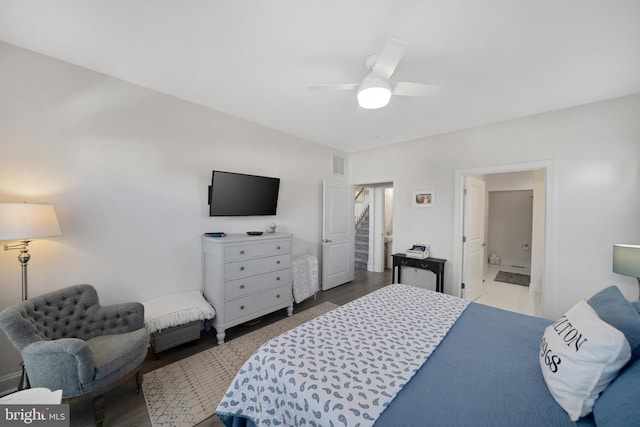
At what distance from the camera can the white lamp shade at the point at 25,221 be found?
1.57 m

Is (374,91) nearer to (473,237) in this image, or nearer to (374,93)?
(374,93)

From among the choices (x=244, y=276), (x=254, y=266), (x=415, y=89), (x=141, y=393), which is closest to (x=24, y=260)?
(x=141, y=393)

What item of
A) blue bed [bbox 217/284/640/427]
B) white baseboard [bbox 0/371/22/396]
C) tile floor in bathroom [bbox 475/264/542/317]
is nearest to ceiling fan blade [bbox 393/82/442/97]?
blue bed [bbox 217/284/640/427]

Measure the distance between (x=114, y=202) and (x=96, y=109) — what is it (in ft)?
2.88

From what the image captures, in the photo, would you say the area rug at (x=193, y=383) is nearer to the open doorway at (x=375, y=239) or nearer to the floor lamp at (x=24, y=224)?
the floor lamp at (x=24, y=224)

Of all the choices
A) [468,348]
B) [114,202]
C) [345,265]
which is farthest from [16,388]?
[345,265]

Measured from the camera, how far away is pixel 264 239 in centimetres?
294

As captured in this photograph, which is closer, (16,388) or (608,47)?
(608,47)

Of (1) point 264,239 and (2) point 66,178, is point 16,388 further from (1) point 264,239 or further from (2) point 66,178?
(1) point 264,239

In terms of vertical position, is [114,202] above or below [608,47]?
below

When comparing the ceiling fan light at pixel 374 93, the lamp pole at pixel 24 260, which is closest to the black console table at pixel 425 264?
the ceiling fan light at pixel 374 93

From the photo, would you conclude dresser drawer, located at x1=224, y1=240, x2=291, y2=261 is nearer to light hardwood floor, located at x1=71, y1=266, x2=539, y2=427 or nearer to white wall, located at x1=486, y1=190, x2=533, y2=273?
light hardwood floor, located at x1=71, y1=266, x2=539, y2=427

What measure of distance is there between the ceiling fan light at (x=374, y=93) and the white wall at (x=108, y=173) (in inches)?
80.4

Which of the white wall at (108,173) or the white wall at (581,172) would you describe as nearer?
the white wall at (108,173)
